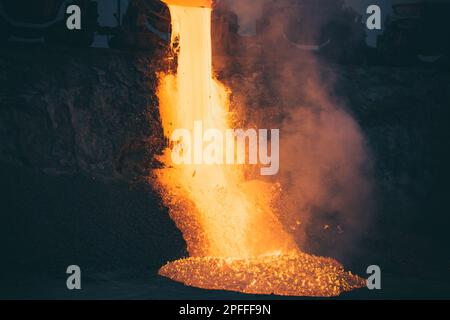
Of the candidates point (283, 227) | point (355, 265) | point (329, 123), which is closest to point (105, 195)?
point (283, 227)

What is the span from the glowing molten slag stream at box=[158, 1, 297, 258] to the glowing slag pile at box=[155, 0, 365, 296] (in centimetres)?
2

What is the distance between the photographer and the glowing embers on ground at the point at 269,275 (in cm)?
995

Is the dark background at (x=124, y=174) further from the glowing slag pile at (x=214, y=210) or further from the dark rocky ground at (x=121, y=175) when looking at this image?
the glowing slag pile at (x=214, y=210)

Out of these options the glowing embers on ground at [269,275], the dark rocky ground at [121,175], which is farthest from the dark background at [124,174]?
the glowing embers on ground at [269,275]

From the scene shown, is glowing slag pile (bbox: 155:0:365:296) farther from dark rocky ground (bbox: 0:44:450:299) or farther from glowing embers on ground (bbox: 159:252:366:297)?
dark rocky ground (bbox: 0:44:450:299)

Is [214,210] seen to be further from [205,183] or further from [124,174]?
[124,174]

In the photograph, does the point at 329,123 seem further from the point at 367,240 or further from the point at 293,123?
the point at 367,240

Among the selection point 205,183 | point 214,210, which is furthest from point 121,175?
point 214,210

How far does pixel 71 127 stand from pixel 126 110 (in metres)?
1.48

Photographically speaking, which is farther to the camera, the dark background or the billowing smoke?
the billowing smoke

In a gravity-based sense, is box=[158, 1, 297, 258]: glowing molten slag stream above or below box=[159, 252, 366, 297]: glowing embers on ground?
above

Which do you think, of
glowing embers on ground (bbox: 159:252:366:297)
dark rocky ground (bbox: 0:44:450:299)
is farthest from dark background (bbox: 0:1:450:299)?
glowing embers on ground (bbox: 159:252:366:297)

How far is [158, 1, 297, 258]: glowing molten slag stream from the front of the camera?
12633mm

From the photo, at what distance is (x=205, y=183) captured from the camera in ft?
47.9
